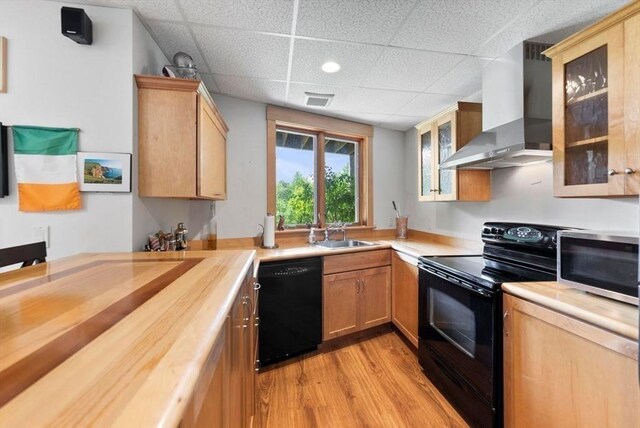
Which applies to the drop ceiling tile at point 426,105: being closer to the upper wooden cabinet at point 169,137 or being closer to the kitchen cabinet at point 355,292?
the kitchen cabinet at point 355,292

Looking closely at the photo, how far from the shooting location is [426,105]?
2779 millimetres

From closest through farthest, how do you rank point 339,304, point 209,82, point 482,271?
point 482,271 → point 209,82 → point 339,304

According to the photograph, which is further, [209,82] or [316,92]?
[316,92]

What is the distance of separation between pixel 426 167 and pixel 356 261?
Result: 3.98 ft

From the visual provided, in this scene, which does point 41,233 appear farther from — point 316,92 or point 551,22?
point 551,22

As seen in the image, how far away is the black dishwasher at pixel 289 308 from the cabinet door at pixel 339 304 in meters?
0.06

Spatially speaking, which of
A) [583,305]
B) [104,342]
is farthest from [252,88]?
[583,305]

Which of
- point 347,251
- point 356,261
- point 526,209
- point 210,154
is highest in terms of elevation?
point 210,154

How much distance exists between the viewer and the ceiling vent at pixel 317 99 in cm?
258

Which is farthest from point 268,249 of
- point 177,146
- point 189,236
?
point 177,146

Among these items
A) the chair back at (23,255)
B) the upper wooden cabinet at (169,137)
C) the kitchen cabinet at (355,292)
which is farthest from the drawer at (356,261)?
the chair back at (23,255)

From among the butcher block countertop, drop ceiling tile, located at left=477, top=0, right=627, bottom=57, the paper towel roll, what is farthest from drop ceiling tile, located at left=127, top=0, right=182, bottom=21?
drop ceiling tile, located at left=477, top=0, right=627, bottom=57

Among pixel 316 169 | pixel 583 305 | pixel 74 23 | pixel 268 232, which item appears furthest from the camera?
pixel 316 169

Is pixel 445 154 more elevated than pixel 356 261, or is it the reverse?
pixel 445 154
